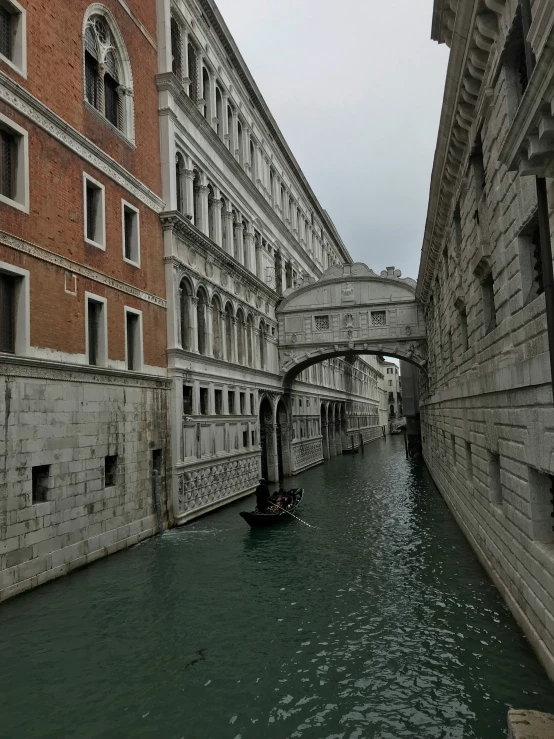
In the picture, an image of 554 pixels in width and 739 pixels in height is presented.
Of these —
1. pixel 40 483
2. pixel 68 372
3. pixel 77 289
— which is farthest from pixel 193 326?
pixel 40 483

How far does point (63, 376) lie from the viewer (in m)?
12.0

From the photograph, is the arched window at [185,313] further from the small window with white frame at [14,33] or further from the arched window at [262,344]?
the arched window at [262,344]

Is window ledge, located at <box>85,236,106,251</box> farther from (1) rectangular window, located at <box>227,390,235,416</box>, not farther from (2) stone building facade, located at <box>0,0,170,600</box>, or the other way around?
(1) rectangular window, located at <box>227,390,235,416</box>

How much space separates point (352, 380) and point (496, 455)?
46664mm

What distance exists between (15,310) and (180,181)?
9489mm

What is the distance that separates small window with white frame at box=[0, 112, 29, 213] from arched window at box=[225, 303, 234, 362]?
453 inches

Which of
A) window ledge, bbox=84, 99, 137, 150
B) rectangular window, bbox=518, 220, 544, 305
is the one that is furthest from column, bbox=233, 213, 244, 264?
rectangular window, bbox=518, 220, 544, 305

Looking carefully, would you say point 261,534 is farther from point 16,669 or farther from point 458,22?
point 458,22

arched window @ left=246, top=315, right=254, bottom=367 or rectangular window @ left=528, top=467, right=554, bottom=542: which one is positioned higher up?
arched window @ left=246, top=315, right=254, bottom=367

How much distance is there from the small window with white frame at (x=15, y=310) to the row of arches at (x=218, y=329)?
7.02m

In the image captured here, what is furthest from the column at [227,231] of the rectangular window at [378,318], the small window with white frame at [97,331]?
the small window with white frame at [97,331]

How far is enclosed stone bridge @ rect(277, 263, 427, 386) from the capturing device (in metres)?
27.4

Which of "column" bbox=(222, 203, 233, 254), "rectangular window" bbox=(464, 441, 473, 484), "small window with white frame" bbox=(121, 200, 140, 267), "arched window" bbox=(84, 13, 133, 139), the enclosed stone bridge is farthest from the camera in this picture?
the enclosed stone bridge

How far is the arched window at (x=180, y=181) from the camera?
1873 cm
